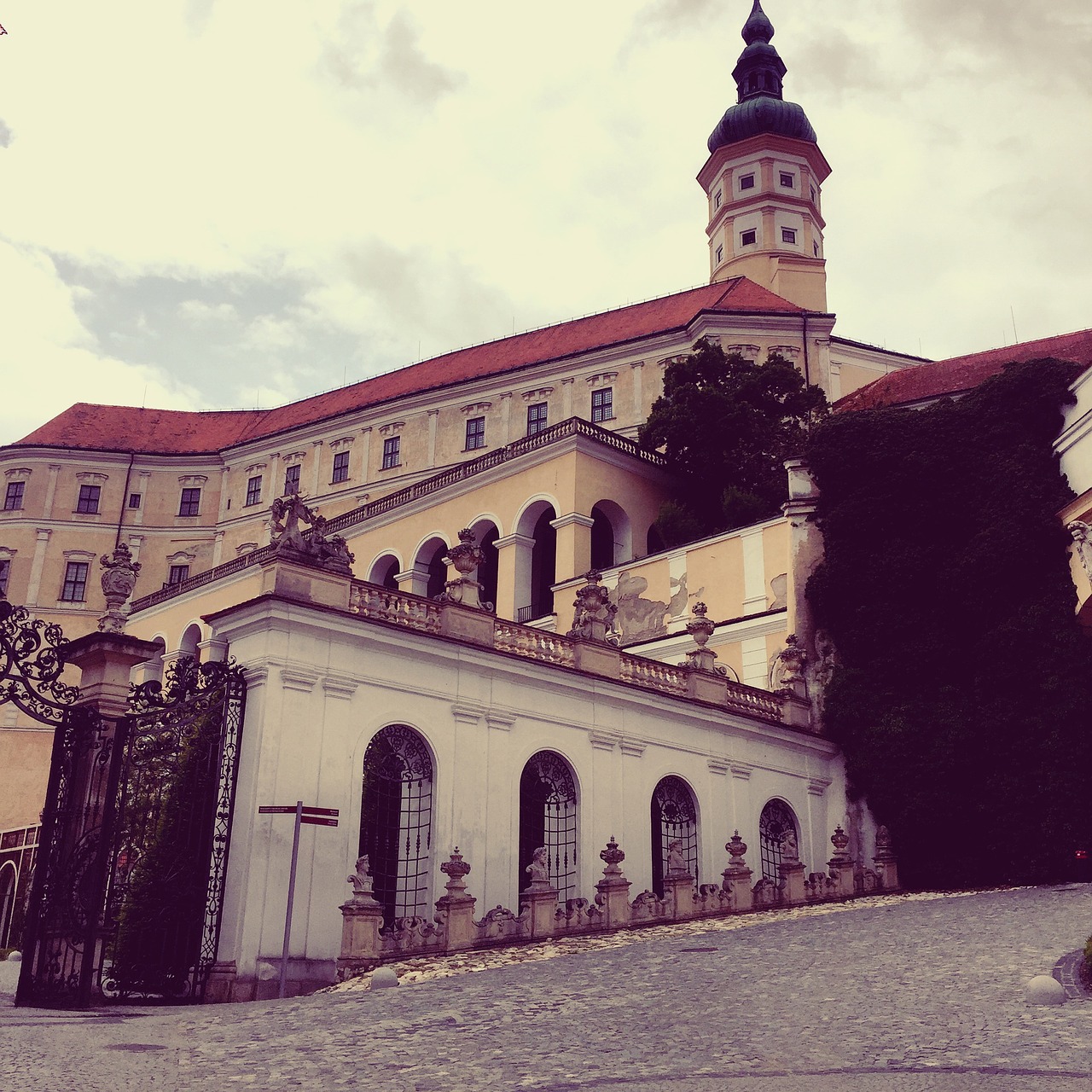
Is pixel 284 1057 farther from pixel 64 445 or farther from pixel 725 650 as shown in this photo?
pixel 64 445

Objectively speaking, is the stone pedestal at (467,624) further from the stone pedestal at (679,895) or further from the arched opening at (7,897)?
the arched opening at (7,897)

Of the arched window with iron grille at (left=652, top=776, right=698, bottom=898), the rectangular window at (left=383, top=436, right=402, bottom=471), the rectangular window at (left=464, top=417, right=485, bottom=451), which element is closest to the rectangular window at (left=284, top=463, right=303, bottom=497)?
the rectangular window at (left=383, top=436, right=402, bottom=471)

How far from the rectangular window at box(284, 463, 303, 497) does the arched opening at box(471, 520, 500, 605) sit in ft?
77.1

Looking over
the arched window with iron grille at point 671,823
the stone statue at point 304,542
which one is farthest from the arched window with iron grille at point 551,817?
the stone statue at point 304,542

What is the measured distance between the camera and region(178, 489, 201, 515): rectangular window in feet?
225

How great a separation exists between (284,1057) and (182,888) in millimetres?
7891

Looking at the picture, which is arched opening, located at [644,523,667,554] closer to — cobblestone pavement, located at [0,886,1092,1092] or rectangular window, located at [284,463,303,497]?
cobblestone pavement, located at [0,886,1092,1092]

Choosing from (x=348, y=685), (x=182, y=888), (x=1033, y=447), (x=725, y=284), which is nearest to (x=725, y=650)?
(x=1033, y=447)

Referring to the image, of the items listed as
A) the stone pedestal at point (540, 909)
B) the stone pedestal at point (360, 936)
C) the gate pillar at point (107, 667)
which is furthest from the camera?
the stone pedestal at point (540, 909)

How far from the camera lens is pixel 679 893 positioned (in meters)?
20.1

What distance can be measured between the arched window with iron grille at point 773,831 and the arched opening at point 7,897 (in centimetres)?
2561

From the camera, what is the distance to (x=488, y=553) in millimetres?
44719

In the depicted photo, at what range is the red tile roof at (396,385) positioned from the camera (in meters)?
57.2

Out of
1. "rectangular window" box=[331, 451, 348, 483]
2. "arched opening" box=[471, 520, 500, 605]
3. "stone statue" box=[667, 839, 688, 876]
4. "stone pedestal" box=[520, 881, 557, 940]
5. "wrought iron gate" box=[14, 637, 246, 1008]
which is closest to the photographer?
"wrought iron gate" box=[14, 637, 246, 1008]
